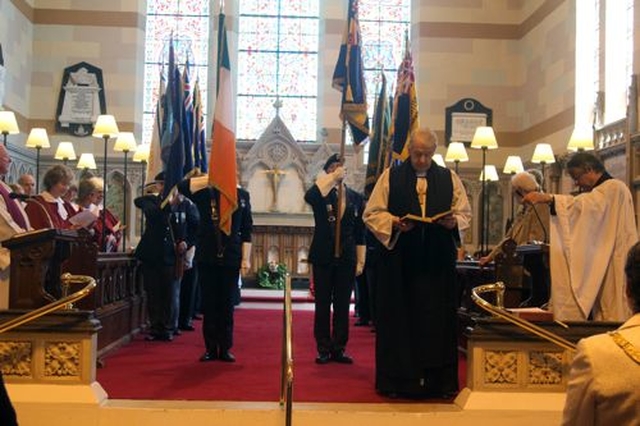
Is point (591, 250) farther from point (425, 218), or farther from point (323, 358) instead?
point (323, 358)

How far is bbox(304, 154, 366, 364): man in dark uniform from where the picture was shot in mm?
6535

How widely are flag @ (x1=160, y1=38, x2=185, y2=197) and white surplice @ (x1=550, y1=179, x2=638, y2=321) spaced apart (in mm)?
4125

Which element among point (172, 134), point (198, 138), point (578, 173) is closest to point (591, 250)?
point (578, 173)

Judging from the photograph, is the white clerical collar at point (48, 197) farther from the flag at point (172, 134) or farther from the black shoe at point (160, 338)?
the black shoe at point (160, 338)

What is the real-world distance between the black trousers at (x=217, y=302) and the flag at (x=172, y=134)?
62.5 inches

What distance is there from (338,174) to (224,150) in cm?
104

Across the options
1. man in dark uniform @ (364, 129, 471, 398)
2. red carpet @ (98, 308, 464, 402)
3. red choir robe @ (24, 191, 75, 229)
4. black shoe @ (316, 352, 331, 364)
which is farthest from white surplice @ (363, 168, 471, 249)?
red choir robe @ (24, 191, 75, 229)

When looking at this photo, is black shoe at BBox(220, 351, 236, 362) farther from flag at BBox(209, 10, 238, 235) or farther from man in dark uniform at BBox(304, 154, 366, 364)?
flag at BBox(209, 10, 238, 235)

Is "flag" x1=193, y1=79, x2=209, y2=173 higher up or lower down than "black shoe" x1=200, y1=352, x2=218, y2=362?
higher up

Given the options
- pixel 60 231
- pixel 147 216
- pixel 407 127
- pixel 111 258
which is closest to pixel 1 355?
pixel 60 231

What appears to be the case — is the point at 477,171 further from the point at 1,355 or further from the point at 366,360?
the point at 1,355

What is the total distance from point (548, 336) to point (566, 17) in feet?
39.9

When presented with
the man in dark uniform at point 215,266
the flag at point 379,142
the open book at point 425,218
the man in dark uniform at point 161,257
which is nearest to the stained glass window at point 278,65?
the flag at point 379,142

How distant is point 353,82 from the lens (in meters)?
6.93
